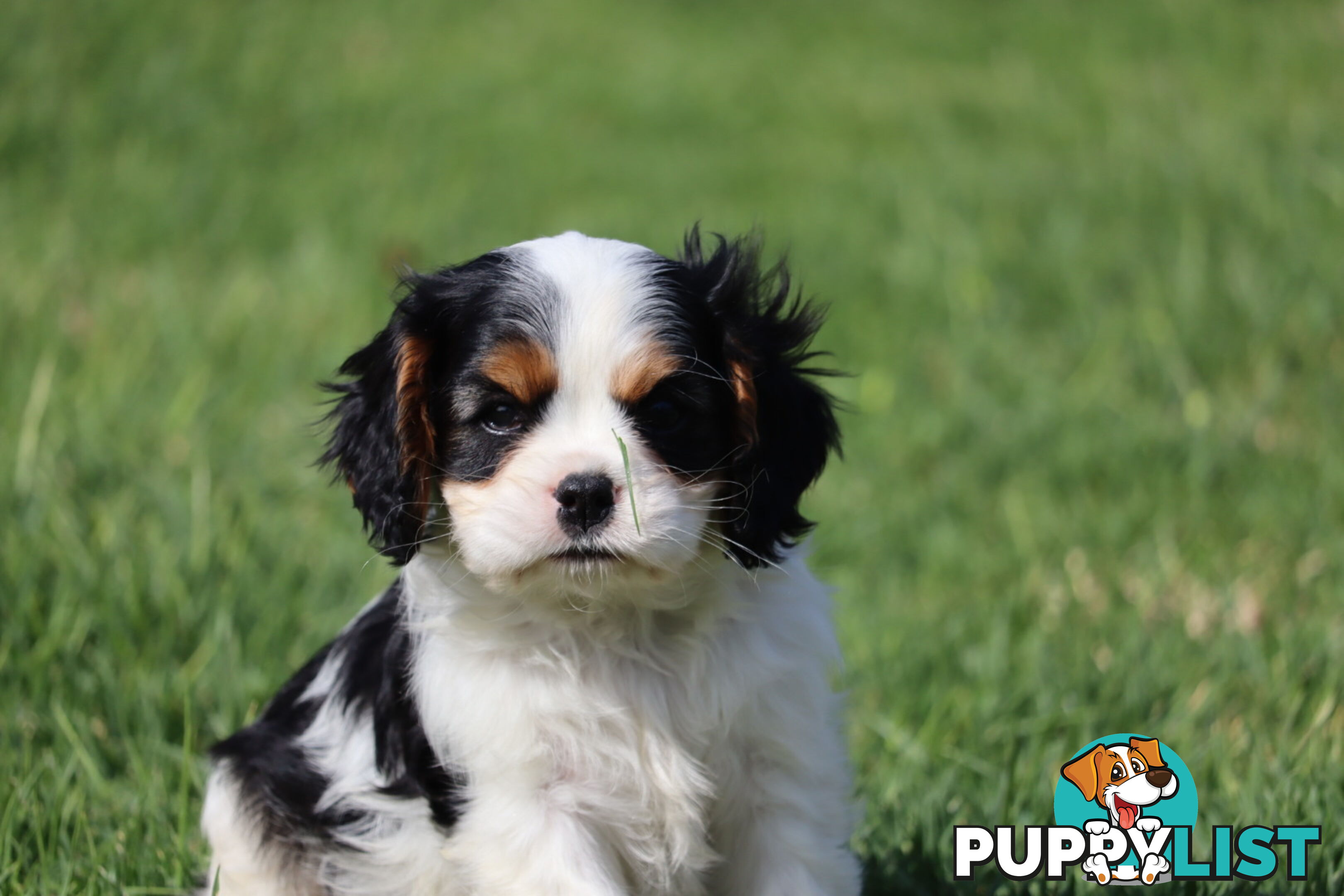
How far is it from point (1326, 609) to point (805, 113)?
271 inches

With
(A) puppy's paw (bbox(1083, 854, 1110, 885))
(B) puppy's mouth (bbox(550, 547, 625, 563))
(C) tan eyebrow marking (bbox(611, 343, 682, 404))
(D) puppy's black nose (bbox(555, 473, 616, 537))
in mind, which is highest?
(C) tan eyebrow marking (bbox(611, 343, 682, 404))

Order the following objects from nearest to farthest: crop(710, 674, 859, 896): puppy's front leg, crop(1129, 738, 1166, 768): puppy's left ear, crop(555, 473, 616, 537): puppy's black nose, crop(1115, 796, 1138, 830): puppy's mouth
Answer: crop(555, 473, 616, 537): puppy's black nose → crop(710, 674, 859, 896): puppy's front leg → crop(1115, 796, 1138, 830): puppy's mouth → crop(1129, 738, 1166, 768): puppy's left ear

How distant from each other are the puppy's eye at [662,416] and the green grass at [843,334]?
4.33 feet

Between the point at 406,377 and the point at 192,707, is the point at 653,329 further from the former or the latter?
the point at 192,707

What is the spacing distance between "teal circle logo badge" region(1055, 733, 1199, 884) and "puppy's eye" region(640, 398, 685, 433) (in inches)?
58.2

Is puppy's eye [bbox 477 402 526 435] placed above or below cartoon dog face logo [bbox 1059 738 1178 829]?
above

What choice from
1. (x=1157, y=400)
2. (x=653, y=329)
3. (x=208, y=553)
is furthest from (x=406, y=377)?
(x=1157, y=400)

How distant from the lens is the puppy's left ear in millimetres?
3689

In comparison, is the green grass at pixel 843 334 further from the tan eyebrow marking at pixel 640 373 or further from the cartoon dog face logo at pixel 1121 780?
the tan eyebrow marking at pixel 640 373

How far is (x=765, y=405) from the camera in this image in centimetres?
289

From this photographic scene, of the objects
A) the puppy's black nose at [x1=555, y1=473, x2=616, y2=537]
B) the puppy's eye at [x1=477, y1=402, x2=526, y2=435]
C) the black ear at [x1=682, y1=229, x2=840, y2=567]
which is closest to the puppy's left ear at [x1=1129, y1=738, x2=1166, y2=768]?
the black ear at [x1=682, y1=229, x2=840, y2=567]

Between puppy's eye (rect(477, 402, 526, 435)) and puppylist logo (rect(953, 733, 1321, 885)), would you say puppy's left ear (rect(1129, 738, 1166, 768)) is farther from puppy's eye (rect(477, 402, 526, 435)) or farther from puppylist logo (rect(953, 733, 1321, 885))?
puppy's eye (rect(477, 402, 526, 435))

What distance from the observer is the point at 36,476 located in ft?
16.3

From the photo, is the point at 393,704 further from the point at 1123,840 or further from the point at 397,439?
the point at 1123,840
